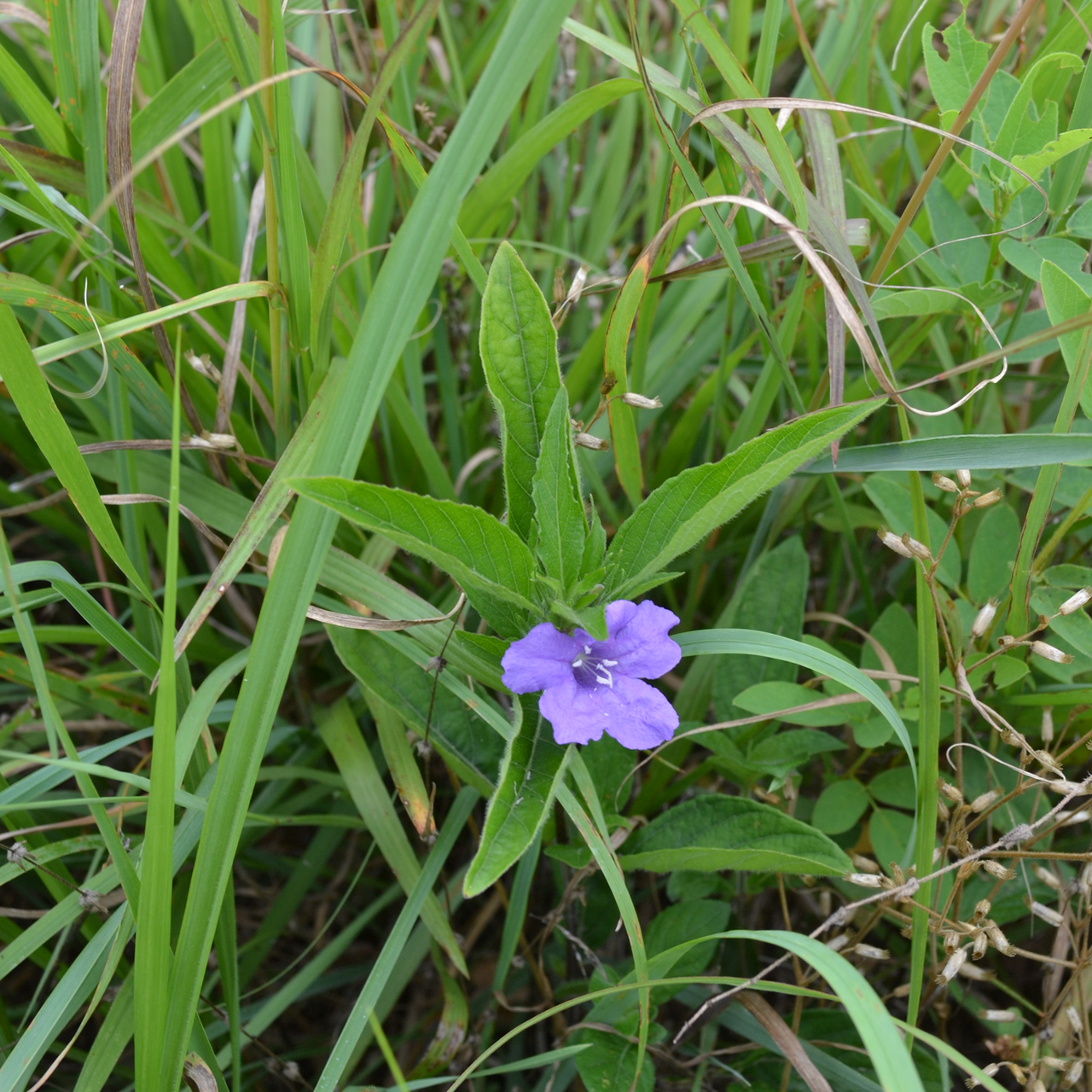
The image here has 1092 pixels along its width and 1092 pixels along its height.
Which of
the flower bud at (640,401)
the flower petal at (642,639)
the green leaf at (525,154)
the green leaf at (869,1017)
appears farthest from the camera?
the green leaf at (525,154)

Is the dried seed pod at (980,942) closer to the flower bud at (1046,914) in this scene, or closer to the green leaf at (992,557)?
the flower bud at (1046,914)

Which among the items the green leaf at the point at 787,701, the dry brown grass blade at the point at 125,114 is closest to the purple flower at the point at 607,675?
the green leaf at the point at 787,701

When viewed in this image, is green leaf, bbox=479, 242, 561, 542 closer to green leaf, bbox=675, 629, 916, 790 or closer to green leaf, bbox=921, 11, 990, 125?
green leaf, bbox=675, 629, 916, 790

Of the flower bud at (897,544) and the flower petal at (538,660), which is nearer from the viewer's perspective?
the flower petal at (538,660)

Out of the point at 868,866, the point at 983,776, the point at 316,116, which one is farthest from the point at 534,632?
the point at 316,116

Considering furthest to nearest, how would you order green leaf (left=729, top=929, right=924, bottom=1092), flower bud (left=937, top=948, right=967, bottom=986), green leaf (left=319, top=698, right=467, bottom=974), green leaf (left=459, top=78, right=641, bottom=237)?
green leaf (left=459, top=78, right=641, bottom=237), green leaf (left=319, top=698, right=467, bottom=974), flower bud (left=937, top=948, right=967, bottom=986), green leaf (left=729, top=929, right=924, bottom=1092)

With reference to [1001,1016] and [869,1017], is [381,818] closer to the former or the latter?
[869,1017]

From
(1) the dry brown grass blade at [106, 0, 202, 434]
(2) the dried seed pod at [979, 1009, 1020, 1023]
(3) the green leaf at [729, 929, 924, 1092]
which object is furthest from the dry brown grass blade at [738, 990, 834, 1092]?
(1) the dry brown grass blade at [106, 0, 202, 434]
